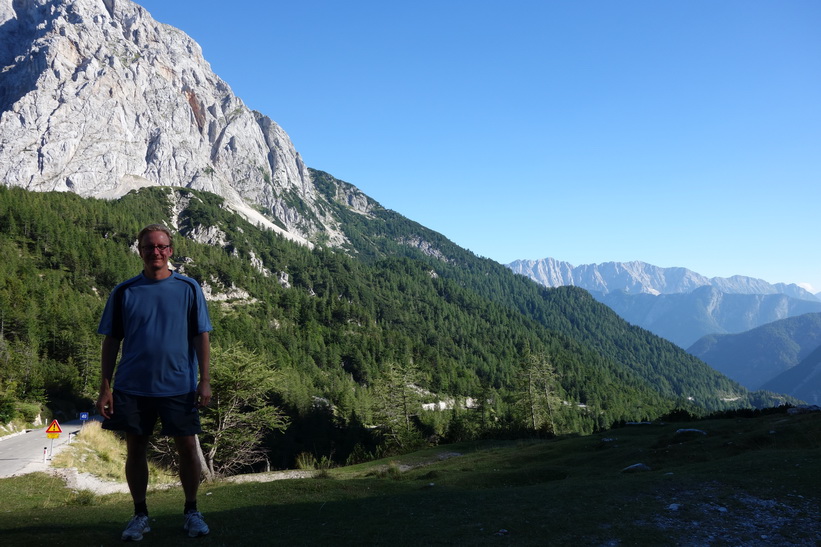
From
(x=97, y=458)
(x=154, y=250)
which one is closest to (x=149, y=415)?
(x=154, y=250)

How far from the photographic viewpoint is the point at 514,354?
188 metres

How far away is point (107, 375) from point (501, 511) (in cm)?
700

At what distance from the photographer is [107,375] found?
5.42m

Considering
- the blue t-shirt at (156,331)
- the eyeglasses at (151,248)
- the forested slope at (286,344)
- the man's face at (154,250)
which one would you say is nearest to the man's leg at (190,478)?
the blue t-shirt at (156,331)

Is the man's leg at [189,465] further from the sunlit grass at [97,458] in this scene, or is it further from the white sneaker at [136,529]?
the sunlit grass at [97,458]

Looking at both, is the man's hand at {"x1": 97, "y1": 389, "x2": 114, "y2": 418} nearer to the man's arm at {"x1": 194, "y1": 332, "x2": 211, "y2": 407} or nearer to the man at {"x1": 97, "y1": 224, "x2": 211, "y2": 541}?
the man at {"x1": 97, "y1": 224, "x2": 211, "y2": 541}

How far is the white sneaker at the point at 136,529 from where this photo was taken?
5.57 m

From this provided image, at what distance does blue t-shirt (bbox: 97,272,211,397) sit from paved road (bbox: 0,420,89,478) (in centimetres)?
2013

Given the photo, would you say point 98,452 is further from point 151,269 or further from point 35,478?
point 151,269

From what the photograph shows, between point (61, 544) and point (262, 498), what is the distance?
277 inches

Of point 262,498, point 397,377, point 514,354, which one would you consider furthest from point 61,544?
point 514,354

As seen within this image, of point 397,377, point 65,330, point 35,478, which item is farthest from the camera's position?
point 65,330

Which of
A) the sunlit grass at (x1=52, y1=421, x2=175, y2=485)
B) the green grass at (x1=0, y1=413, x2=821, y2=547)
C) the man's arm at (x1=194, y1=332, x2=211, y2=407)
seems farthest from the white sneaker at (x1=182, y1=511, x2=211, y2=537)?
the sunlit grass at (x1=52, y1=421, x2=175, y2=485)

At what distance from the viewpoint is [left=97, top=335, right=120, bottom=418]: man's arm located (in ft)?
17.3
